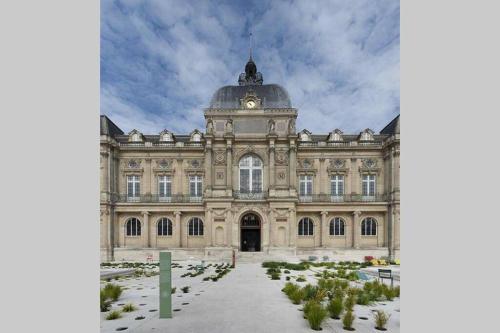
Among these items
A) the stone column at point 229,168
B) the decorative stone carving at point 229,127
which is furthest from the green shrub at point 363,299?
the decorative stone carving at point 229,127

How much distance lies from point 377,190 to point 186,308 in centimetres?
3491

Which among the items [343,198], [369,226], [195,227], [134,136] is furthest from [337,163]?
[134,136]

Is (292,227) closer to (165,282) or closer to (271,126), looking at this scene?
(271,126)

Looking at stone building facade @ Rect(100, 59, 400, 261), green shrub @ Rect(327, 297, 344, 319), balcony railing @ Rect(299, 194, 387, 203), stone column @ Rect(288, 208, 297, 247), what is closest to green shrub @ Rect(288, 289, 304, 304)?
green shrub @ Rect(327, 297, 344, 319)

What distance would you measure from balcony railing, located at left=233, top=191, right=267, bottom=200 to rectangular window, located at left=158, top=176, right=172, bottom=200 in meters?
9.49

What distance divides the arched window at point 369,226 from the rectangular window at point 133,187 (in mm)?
30884

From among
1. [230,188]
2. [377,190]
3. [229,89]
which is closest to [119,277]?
[230,188]

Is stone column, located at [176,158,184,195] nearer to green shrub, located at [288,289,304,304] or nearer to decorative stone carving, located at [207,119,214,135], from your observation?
decorative stone carving, located at [207,119,214,135]

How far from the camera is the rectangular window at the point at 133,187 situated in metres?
40.7

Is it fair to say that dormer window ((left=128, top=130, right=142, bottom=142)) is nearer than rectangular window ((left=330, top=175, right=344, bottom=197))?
Result: No

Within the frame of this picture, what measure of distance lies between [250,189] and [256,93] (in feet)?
45.4

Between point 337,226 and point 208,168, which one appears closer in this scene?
point 208,168

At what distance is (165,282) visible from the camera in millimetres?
9578

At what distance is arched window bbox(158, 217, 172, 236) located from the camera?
131 ft
